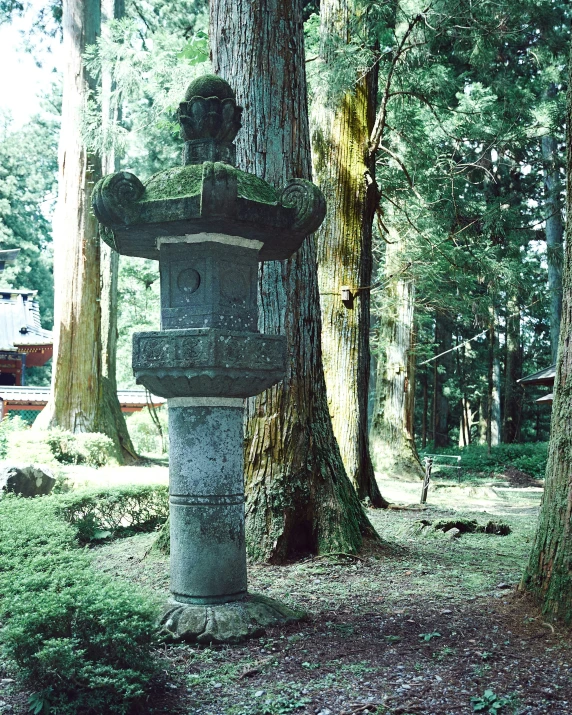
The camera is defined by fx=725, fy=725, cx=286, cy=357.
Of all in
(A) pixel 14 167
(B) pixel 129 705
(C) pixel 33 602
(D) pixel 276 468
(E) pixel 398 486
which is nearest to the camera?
(B) pixel 129 705

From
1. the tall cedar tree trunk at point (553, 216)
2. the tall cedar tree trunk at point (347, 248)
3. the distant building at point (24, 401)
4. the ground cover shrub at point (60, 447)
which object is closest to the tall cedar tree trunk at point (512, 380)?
the tall cedar tree trunk at point (553, 216)

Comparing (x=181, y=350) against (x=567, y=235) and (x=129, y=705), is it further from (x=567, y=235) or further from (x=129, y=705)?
(x=567, y=235)

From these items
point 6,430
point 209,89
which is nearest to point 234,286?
point 209,89

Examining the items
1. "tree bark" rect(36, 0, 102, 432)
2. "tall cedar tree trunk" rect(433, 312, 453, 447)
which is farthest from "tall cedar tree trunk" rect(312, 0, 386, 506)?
"tall cedar tree trunk" rect(433, 312, 453, 447)

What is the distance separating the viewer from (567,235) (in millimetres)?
4555

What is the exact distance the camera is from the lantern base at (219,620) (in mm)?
4137

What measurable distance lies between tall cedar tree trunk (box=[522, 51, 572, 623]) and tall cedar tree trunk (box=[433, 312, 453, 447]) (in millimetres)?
23166

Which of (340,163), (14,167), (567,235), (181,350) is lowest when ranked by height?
(181,350)

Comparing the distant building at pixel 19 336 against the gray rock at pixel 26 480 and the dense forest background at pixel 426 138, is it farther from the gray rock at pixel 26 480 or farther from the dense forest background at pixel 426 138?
the gray rock at pixel 26 480

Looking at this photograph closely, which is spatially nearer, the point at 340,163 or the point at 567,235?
the point at 567,235

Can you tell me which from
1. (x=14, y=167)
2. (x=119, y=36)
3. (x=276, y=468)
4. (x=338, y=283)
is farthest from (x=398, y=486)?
(x=14, y=167)

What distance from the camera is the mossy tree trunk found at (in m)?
15.2

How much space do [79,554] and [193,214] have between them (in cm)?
253

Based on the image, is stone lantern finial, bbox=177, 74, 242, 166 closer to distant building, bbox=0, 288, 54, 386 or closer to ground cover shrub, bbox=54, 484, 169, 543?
ground cover shrub, bbox=54, 484, 169, 543
